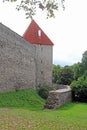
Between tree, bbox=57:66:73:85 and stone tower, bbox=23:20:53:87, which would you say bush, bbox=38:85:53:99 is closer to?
stone tower, bbox=23:20:53:87

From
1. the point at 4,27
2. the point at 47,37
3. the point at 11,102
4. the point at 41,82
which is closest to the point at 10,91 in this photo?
the point at 11,102

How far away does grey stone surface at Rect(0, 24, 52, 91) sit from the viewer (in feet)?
82.2

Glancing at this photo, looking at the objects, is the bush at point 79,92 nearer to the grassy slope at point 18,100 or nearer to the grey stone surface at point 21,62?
the grey stone surface at point 21,62

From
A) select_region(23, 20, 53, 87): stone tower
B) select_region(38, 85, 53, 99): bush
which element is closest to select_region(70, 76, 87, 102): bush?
select_region(38, 85, 53, 99): bush

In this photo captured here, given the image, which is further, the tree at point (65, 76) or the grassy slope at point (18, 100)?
the tree at point (65, 76)

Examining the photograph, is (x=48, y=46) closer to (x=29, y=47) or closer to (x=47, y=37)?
(x=47, y=37)

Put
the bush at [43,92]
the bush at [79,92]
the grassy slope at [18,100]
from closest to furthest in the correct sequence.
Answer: the grassy slope at [18,100] → the bush at [43,92] → the bush at [79,92]

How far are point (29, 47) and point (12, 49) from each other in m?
7.38

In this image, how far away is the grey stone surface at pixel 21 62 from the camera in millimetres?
25062

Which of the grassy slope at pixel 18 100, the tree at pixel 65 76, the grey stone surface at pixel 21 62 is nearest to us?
the grassy slope at pixel 18 100

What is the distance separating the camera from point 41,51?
1590 inches

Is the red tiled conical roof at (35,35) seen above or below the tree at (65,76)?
above

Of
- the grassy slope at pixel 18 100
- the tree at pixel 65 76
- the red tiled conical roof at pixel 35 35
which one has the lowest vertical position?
the grassy slope at pixel 18 100

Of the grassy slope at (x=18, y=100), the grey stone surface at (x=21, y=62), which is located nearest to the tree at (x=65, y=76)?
the grey stone surface at (x=21, y=62)
